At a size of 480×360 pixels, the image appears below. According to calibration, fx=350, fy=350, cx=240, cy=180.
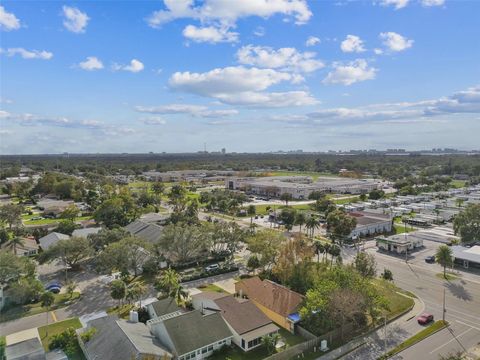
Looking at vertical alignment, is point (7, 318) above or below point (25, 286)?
below

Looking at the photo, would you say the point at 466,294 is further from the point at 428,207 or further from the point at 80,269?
the point at 428,207

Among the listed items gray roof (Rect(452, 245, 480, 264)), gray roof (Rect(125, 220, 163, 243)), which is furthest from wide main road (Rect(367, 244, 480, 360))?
gray roof (Rect(125, 220, 163, 243))

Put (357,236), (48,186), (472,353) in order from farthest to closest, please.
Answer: (48,186) < (357,236) < (472,353)

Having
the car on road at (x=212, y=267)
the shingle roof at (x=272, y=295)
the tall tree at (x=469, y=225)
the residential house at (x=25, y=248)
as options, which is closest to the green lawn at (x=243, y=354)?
the shingle roof at (x=272, y=295)

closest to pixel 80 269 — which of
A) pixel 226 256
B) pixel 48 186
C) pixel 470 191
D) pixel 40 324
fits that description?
pixel 40 324

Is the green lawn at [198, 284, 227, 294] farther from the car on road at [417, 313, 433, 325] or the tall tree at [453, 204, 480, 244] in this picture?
the tall tree at [453, 204, 480, 244]

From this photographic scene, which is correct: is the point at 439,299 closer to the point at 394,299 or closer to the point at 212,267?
the point at 394,299
